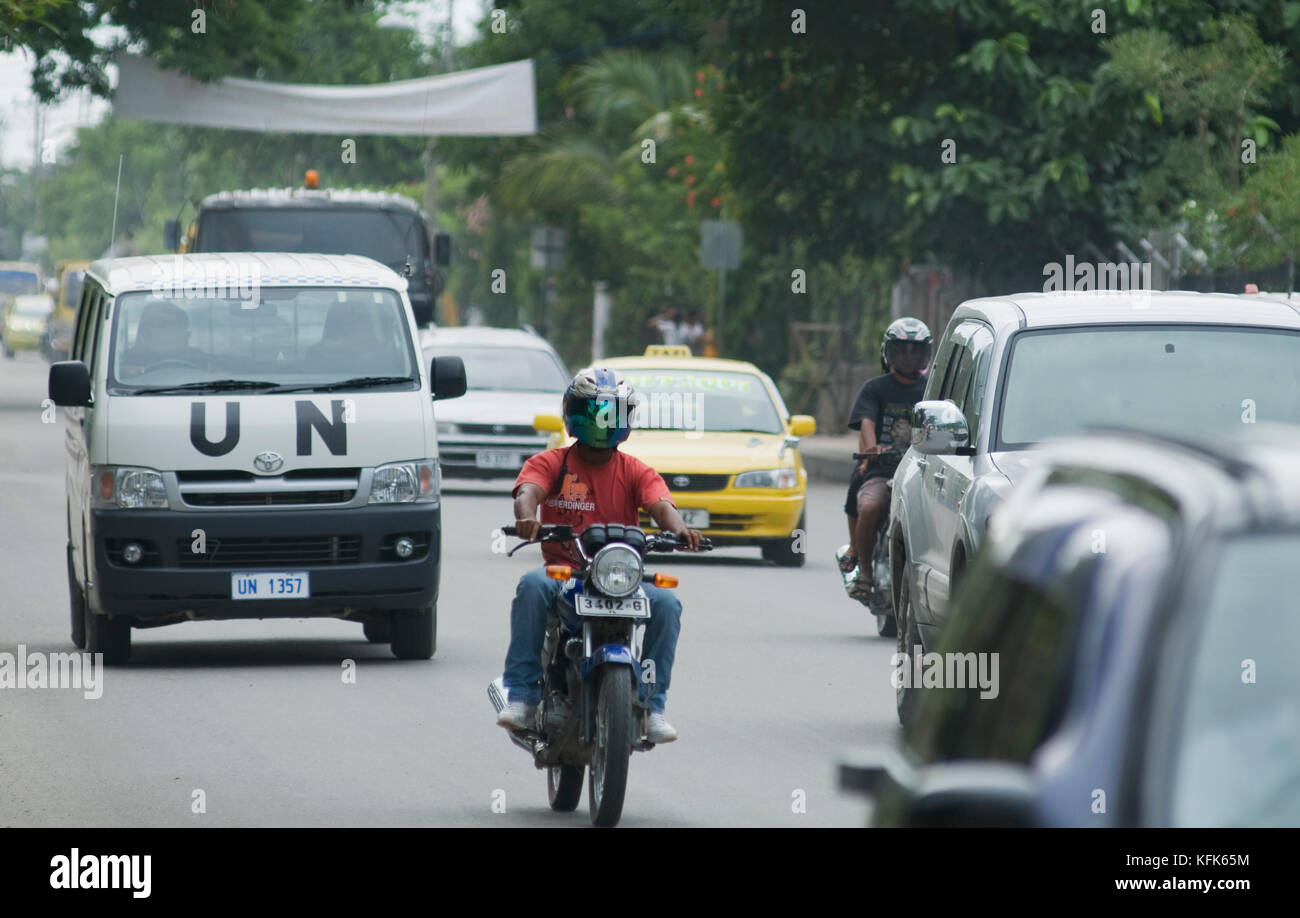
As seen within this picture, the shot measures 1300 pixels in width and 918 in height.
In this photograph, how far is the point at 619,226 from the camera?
140ft

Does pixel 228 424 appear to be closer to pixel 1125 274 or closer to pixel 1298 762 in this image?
pixel 1298 762

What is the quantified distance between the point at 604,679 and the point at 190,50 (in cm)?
2692

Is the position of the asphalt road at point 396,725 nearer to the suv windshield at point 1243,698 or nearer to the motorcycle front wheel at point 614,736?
the motorcycle front wheel at point 614,736

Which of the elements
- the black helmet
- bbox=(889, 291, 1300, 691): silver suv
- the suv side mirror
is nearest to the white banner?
the black helmet

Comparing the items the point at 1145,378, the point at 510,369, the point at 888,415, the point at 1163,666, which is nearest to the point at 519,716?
the point at 1145,378

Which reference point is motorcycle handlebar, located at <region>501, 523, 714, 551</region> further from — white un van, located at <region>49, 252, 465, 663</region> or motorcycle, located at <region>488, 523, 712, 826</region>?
white un van, located at <region>49, 252, 465, 663</region>

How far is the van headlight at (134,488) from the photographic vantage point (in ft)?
38.9

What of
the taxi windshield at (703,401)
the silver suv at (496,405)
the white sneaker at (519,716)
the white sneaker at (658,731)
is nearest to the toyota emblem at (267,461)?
the white sneaker at (519,716)

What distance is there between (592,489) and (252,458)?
399 cm

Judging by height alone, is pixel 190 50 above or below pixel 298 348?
above

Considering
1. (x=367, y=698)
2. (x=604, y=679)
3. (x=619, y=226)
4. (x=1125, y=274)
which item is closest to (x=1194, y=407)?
(x=604, y=679)

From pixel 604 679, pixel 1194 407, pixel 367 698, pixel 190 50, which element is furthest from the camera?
pixel 190 50

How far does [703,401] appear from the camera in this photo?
1925cm

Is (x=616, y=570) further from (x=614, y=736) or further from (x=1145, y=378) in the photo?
(x=1145, y=378)
